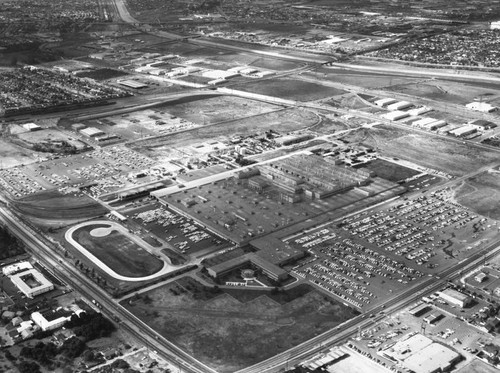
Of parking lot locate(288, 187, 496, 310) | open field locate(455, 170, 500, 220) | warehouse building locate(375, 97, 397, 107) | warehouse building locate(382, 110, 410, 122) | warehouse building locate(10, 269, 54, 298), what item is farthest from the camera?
warehouse building locate(375, 97, 397, 107)

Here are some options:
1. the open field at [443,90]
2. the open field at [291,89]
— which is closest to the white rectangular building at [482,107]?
the open field at [443,90]

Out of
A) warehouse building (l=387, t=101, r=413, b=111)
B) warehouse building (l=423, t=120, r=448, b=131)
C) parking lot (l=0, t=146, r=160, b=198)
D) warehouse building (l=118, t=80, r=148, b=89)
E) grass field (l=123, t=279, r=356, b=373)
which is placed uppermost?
warehouse building (l=118, t=80, r=148, b=89)

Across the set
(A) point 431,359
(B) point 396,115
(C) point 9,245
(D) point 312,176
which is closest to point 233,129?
(D) point 312,176

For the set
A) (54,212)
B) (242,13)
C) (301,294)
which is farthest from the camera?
(242,13)

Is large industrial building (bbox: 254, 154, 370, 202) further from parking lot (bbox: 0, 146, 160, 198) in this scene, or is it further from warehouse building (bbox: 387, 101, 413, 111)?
warehouse building (bbox: 387, 101, 413, 111)

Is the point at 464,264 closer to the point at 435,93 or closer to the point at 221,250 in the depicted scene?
the point at 221,250

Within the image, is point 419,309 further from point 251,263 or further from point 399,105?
point 399,105

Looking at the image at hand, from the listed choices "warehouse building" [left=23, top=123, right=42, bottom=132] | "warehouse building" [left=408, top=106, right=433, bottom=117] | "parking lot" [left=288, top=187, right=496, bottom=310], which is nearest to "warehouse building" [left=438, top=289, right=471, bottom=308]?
"parking lot" [left=288, top=187, right=496, bottom=310]

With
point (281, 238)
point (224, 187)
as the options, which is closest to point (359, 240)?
point (281, 238)
